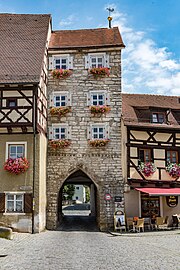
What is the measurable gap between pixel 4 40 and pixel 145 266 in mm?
15117

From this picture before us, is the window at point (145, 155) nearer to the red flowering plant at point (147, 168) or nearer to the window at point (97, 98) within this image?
Result: the red flowering plant at point (147, 168)

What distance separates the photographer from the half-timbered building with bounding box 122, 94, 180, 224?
18391mm

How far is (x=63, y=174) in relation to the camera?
59.5 feet

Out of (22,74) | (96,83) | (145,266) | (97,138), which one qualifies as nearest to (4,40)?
(22,74)

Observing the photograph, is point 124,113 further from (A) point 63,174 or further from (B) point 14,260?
(B) point 14,260

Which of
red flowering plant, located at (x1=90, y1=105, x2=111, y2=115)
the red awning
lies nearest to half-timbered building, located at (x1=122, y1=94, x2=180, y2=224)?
the red awning

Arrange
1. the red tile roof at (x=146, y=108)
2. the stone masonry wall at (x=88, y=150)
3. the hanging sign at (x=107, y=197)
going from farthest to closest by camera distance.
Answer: the red tile roof at (x=146, y=108)
the stone masonry wall at (x=88, y=150)
the hanging sign at (x=107, y=197)

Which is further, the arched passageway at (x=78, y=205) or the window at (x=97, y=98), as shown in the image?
the arched passageway at (x=78, y=205)

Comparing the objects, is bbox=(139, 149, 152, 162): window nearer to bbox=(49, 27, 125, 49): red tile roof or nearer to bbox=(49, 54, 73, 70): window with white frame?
bbox=(49, 27, 125, 49): red tile roof

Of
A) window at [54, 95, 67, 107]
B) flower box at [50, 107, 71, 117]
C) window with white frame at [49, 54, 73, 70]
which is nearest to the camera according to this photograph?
flower box at [50, 107, 71, 117]

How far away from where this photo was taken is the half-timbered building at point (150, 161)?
1839 cm

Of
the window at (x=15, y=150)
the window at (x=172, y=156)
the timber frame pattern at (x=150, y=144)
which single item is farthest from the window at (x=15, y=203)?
the window at (x=172, y=156)

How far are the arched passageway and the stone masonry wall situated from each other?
1672 mm

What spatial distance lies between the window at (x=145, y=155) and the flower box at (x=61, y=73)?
18.5ft
